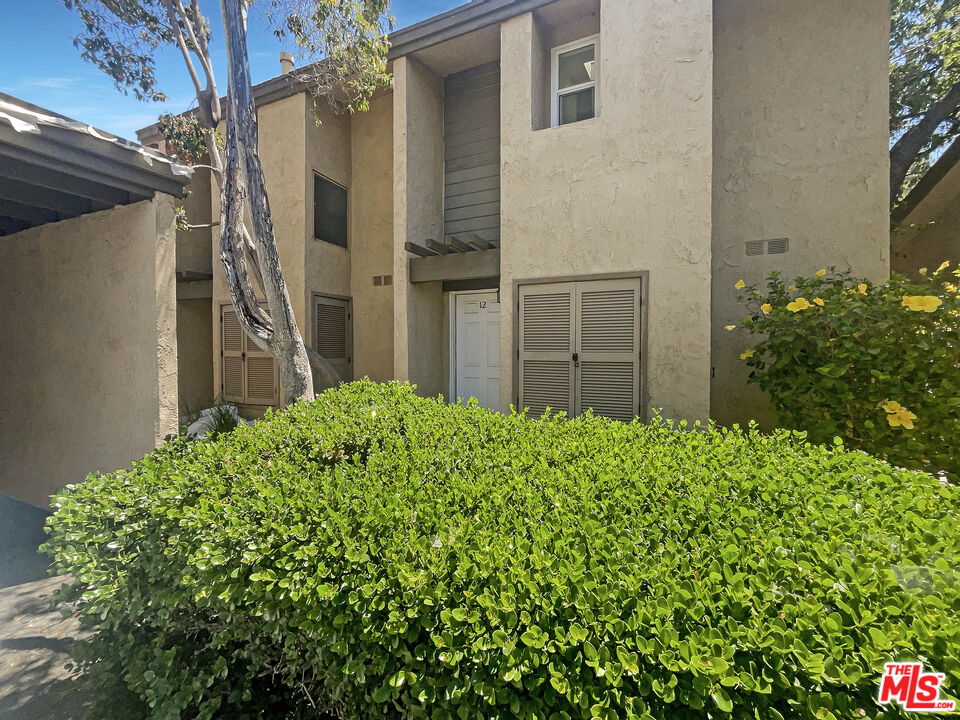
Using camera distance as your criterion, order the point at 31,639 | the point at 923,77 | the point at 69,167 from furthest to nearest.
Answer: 1. the point at 923,77
2. the point at 69,167
3. the point at 31,639

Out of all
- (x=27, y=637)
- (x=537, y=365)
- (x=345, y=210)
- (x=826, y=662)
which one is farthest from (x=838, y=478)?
(x=345, y=210)

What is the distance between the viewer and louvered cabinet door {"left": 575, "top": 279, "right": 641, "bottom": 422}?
5.46m

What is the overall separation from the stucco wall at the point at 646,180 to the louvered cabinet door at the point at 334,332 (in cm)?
408

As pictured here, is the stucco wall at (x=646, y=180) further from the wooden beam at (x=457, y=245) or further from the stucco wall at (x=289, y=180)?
the stucco wall at (x=289, y=180)

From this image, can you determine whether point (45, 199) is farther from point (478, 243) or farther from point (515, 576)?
point (515, 576)

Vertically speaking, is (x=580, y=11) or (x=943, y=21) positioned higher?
(x=943, y=21)

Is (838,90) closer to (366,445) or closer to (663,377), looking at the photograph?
(663,377)

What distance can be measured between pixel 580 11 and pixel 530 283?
3940 mm

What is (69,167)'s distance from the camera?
131 inches

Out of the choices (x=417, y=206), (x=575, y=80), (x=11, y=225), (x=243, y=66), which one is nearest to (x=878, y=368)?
(x=575, y=80)

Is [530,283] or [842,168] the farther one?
[530,283]

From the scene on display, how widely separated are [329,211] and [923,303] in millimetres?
8495

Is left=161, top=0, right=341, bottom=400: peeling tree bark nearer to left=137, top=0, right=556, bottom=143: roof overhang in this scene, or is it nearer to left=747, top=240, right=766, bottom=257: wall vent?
left=137, top=0, right=556, bottom=143: roof overhang

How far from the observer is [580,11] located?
611 cm
